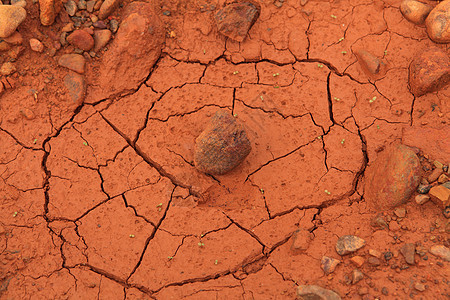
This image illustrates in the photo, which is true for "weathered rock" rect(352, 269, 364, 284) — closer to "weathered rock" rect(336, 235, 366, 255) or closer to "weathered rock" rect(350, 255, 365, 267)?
"weathered rock" rect(350, 255, 365, 267)

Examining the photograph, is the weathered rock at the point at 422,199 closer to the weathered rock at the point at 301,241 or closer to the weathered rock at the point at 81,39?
the weathered rock at the point at 301,241

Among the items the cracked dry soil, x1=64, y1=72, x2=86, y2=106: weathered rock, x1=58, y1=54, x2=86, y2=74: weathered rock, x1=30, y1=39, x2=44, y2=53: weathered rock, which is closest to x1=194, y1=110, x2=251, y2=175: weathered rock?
the cracked dry soil

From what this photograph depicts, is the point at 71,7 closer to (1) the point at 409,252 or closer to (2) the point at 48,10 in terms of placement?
(2) the point at 48,10

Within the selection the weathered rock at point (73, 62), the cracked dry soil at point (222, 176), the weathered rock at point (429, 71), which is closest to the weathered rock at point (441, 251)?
the cracked dry soil at point (222, 176)

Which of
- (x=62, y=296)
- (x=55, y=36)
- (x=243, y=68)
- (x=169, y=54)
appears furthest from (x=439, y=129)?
(x=55, y=36)

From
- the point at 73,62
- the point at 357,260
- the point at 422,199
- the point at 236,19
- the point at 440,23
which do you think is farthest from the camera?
the point at 236,19

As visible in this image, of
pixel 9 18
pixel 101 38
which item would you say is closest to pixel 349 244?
pixel 101 38
